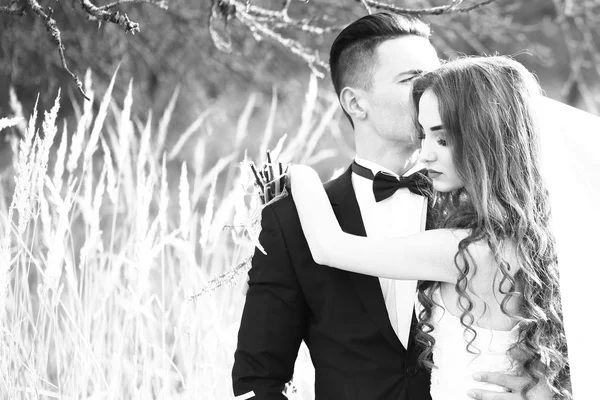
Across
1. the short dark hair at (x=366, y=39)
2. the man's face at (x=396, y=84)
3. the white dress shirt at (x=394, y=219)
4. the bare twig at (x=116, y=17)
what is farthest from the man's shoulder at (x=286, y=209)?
the bare twig at (x=116, y=17)

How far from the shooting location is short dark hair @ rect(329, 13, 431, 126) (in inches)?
116

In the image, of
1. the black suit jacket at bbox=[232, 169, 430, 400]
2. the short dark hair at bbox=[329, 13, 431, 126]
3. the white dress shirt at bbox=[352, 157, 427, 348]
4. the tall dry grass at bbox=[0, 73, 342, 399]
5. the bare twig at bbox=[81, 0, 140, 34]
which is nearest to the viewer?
the bare twig at bbox=[81, 0, 140, 34]

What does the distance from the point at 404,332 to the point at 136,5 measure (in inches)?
153

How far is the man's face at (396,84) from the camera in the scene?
2836mm

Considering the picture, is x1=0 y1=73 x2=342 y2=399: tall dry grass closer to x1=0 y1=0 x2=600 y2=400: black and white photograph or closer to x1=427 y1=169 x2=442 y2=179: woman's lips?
x1=0 y1=0 x2=600 y2=400: black and white photograph

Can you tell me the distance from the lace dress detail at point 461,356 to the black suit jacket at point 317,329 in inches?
3.5

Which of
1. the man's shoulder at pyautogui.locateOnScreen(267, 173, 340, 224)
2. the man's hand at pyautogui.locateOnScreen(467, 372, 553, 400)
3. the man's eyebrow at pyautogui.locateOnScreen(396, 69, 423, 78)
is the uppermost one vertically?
the man's eyebrow at pyautogui.locateOnScreen(396, 69, 423, 78)

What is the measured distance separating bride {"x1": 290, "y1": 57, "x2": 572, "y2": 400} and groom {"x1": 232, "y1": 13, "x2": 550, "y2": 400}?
8 cm

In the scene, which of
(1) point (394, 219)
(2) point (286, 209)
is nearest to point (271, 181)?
(2) point (286, 209)

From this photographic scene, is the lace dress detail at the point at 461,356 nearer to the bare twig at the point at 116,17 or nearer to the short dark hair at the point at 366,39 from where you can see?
the short dark hair at the point at 366,39

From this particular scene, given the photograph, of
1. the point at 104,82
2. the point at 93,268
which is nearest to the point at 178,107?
the point at 104,82

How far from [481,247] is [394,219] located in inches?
16.0

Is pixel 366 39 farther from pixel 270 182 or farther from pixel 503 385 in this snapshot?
pixel 503 385

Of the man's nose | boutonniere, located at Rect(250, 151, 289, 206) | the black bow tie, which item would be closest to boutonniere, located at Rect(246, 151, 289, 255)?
boutonniere, located at Rect(250, 151, 289, 206)
